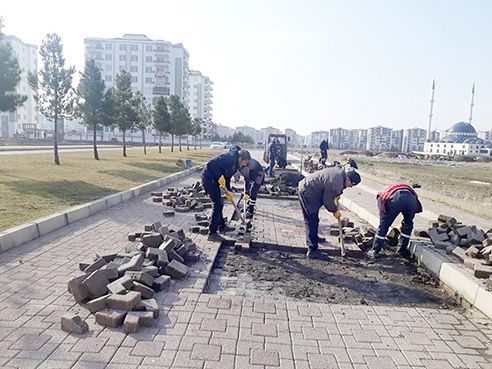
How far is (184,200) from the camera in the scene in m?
9.54

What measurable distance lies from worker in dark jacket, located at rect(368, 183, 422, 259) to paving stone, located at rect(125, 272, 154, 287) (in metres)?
3.63

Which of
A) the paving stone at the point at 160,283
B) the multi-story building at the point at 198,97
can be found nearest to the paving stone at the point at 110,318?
the paving stone at the point at 160,283

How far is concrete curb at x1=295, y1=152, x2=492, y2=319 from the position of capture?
421 centimetres

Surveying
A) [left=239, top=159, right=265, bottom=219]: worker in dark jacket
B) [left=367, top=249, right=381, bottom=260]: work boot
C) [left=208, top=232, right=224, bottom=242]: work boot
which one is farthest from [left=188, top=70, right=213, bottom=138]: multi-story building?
[left=367, top=249, right=381, bottom=260]: work boot

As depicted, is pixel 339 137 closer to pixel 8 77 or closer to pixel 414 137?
pixel 414 137

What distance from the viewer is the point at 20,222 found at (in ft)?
19.5

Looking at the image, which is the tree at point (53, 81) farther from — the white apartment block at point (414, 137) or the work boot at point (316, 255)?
the white apartment block at point (414, 137)

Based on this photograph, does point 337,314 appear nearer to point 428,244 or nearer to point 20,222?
point 428,244

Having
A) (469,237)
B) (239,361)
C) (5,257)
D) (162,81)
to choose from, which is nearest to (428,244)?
(469,237)

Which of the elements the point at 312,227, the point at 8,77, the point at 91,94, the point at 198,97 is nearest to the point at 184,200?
the point at 312,227

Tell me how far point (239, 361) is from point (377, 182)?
54.6 feet

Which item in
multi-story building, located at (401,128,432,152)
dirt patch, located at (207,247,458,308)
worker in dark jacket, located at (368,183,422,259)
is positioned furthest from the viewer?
multi-story building, located at (401,128,432,152)

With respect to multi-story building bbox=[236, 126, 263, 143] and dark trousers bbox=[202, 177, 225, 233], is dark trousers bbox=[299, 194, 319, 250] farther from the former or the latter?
multi-story building bbox=[236, 126, 263, 143]

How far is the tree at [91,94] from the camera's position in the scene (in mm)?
19688
